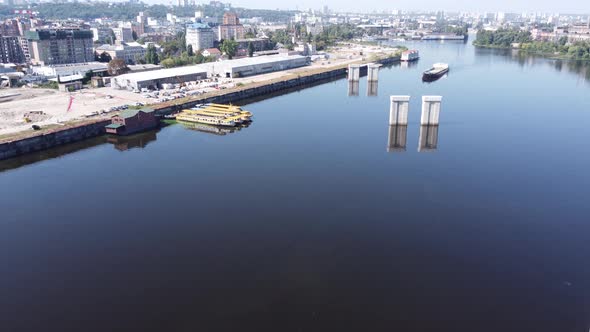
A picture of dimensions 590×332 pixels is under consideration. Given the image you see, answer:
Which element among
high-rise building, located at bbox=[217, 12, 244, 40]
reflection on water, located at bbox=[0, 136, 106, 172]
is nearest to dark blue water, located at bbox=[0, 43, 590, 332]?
reflection on water, located at bbox=[0, 136, 106, 172]

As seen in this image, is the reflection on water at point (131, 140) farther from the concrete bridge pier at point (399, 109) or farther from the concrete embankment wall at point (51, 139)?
the concrete bridge pier at point (399, 109)

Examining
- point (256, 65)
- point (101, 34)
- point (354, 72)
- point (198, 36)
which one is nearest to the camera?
point (354, 72)

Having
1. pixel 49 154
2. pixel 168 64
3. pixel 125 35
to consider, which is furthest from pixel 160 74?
pixel 125 35

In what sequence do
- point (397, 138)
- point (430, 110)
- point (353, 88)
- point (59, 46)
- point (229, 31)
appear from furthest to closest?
1. point (229, 31)
2. point (59, 46)
3. point (353, 88)
4. point (430, 110)
5. point (397, 138)

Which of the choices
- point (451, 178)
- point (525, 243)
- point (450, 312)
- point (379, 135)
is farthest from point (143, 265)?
point (379, 135)

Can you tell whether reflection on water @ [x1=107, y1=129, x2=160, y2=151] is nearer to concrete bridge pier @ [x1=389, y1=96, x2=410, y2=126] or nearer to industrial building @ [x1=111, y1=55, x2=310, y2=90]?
industrial building @ [x1=111, y1=55, x2=310, y2=90]

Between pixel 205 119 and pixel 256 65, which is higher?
pixel 256 65

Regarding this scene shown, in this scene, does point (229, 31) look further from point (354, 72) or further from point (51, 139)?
point (51, 139)
